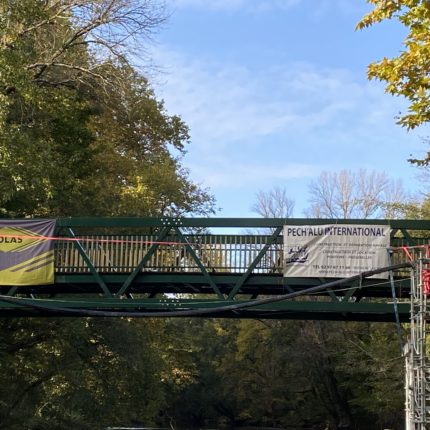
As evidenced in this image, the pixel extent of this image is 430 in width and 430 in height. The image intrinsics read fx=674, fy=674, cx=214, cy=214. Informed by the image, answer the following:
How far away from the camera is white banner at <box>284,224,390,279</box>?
16.4m

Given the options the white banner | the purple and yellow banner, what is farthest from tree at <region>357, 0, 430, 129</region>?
the purple and yellow banner

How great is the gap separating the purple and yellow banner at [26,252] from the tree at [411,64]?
910 centimetres

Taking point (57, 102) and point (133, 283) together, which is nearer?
point (133, 283)

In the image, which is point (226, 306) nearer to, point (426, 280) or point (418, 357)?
point (418, 357)

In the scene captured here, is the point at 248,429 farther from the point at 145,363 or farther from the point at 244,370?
the point at 145,363

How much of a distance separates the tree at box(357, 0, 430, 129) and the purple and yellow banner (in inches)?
358

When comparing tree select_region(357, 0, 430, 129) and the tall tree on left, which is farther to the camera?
the tall tree on left

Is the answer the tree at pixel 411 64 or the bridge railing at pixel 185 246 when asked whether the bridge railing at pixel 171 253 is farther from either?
the tree at pixel 411 64

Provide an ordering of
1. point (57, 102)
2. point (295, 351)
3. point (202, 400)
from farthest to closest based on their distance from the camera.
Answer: point (202, 400) → point (295, 351) → point (57, 102)

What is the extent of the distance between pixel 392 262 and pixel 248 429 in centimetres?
6016

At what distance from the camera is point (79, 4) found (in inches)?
909

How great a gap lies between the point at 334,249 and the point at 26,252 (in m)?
7.90

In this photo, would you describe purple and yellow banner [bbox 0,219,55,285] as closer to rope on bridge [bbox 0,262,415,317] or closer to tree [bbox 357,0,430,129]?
rope on bridge [bbox 0,262,415,317]

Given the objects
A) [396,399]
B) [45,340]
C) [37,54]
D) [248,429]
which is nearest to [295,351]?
[396,399]
